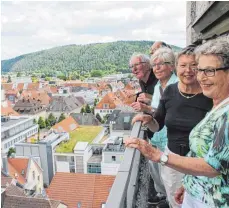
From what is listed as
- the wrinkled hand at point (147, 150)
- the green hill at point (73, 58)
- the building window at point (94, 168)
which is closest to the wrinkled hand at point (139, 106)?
the wrinkled hand at point (147, 150)

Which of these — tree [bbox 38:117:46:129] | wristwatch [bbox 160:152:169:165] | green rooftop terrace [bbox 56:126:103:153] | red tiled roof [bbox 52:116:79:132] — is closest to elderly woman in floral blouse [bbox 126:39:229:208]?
wristwatch [bbox 160:152:169:165]

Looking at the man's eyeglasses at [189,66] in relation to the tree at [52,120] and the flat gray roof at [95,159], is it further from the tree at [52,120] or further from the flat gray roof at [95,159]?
the tree at [52,120]

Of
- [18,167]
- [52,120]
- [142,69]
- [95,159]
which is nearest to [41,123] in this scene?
[52,120]

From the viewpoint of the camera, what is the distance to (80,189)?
1036cm

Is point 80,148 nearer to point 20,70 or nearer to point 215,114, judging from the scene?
point 215,114

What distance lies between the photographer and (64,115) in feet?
109

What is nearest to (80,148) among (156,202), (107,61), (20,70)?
(156,202)

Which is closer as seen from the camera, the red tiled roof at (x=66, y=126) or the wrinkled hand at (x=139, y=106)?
the wrinkled hand at (x=139, y=106)

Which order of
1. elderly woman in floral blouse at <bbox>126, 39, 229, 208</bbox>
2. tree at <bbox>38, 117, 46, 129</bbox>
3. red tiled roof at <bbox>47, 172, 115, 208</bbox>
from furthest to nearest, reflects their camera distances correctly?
tree at <bbox>38, 117, 46, 129</bbox> < red tiled roof at <bbox>47, 172, 115, 208</bbox> < elderly woman in floral blouse at <bbox>126, 39, 229, 208</bbox>

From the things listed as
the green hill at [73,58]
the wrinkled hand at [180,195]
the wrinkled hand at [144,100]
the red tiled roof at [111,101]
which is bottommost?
the red tiled roof at [111,101]

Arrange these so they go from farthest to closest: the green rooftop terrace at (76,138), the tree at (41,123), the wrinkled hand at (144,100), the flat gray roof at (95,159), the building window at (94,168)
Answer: the tree at (41,123), the green rooftop terrace at (76,138), the flat gray roof at (95,159), the building window at (94,168), the wrinkled hand at (144,100)

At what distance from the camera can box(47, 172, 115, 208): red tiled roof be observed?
32.1 ft

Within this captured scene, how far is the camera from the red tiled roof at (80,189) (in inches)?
385

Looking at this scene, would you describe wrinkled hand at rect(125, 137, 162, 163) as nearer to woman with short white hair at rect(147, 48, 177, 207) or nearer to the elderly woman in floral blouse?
the elderly woman in floral blouse
